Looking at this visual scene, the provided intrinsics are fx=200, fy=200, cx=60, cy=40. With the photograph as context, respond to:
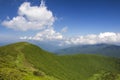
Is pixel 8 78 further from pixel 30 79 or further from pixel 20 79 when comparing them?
pixel 30 79

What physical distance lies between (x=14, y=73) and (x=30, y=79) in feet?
44.5

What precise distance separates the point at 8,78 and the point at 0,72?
1098 cm

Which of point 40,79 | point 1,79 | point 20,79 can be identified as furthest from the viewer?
point 40,79

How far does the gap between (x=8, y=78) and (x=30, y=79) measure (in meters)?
20.0

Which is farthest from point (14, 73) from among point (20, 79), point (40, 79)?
point (40, 79)

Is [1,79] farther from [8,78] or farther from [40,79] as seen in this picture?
[40,79]

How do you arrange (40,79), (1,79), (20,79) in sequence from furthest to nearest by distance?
(40,79) < (20,79) < (1,79)

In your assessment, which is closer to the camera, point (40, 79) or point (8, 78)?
point (8, 78)

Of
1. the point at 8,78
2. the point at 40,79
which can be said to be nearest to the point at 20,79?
the point at 8,78

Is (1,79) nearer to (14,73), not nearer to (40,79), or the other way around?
(14,73)

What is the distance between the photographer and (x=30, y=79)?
160375mm

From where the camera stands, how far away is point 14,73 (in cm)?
15775

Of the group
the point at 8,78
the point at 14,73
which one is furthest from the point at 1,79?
the point at 14,73

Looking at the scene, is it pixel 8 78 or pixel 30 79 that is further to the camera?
pixel 30 79
